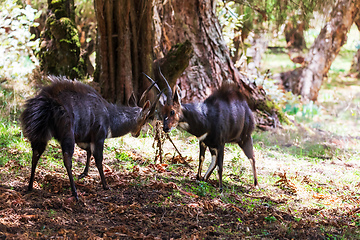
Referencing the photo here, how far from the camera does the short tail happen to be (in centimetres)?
469

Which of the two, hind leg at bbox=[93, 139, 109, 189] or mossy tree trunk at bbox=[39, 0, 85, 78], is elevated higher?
mossy tree trunk at bbox=[39, 0, 85, 78]

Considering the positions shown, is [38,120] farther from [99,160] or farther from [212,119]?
[212,119]

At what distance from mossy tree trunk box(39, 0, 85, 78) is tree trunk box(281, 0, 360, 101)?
9.85m

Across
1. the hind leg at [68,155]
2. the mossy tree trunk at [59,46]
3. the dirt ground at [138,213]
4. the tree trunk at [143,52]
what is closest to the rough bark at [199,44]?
the tree trunk at [143,52]

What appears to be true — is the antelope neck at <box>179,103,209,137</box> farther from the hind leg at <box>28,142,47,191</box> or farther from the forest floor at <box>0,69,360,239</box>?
the hind leg at <box>28,142,47,191</box>

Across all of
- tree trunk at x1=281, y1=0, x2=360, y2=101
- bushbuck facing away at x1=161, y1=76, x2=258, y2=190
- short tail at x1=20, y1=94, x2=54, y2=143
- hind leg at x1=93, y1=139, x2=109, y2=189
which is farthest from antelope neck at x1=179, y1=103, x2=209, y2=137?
tree trunk at x1=281, y1=0, x2=360, y2=101

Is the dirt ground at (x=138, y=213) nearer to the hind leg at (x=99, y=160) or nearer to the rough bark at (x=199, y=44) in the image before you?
the hind leg at (x=99, y=160)

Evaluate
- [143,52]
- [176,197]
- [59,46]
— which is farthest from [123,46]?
[176,197]

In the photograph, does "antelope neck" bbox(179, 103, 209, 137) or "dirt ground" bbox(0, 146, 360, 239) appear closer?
"dirt ground" bbox(0, 146, 360, 239)

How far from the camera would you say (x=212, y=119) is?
6.00 metres

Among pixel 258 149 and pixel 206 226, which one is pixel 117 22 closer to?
pixel 258 149

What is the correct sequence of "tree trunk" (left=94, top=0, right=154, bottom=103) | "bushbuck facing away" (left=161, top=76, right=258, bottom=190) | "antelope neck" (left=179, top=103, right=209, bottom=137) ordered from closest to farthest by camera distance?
"bushbuck facing away" (left=161, top=76, right=258, bottom=190)
"antelope neck" (left=179, top=103, right=209, bottom=137)
"tree trunk" (left=94, top=0, right=154, bottom=103)

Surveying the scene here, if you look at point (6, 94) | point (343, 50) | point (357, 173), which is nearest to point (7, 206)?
point (6, 94)

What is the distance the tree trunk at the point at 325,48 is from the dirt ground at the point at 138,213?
1148 cm
